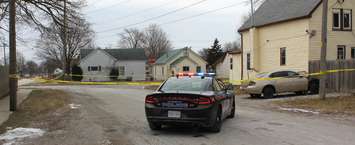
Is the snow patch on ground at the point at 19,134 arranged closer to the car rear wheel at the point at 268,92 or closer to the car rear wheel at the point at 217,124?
the car rear wheel at the point at 217,124

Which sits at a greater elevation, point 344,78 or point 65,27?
point 65,27

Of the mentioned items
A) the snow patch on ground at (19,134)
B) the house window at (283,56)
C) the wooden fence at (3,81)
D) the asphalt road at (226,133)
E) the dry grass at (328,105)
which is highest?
the house window at (283,56)

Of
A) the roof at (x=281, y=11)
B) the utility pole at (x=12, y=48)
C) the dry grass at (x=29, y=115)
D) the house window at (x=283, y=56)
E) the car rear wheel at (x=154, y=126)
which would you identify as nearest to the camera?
the car rear wheel at (x=154, y=126)

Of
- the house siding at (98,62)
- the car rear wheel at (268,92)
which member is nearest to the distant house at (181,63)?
the house siding at (98,62)

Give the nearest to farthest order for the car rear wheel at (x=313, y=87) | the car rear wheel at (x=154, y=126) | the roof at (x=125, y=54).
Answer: the car rear wheel at (x=154, y=126), the car rear wheel at (x=313, y=87), the roof at (x=125, y=54)

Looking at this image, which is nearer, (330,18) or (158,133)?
(158,133)

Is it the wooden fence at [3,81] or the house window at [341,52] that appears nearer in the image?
the wooden fence at [3,81]

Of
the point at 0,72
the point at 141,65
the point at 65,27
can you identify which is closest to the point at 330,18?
the point at 65,27

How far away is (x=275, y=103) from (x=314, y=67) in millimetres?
7820

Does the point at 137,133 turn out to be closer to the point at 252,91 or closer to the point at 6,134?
the point at 6,134

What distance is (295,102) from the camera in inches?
744

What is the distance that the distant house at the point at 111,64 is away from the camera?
66.5m

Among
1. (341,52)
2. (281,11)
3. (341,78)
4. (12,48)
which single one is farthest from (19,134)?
(281,11)

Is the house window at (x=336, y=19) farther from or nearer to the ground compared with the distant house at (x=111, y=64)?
farther from the ground
